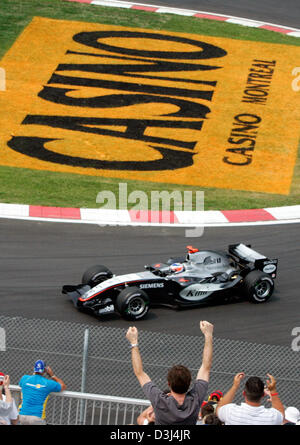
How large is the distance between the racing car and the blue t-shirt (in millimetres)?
4896

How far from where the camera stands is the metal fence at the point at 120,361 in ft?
35.9

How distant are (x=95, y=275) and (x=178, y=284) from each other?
4.70ft

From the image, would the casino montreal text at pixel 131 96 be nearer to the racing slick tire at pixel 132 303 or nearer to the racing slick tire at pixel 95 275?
the racing slick tire at pixel 95 275

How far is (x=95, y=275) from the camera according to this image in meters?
14.5

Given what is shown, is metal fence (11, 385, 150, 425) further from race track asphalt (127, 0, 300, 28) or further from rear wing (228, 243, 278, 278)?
race track asphalt (127, 0, 300, 28)

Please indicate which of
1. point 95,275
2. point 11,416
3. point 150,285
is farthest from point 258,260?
point 11,416

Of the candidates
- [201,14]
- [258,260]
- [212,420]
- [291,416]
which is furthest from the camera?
[201,14]

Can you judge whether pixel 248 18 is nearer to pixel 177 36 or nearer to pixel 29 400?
pixel 177 36

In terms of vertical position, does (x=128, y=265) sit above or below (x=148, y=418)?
below

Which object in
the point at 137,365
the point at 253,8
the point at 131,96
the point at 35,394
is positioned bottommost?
the point at 131,96

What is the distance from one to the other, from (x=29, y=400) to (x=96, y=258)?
763 centimetres

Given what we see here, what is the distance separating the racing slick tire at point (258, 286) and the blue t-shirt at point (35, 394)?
648cm

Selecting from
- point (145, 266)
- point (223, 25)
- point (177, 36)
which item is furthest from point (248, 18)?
point (145, 266)

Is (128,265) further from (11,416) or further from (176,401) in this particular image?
(176,401)
